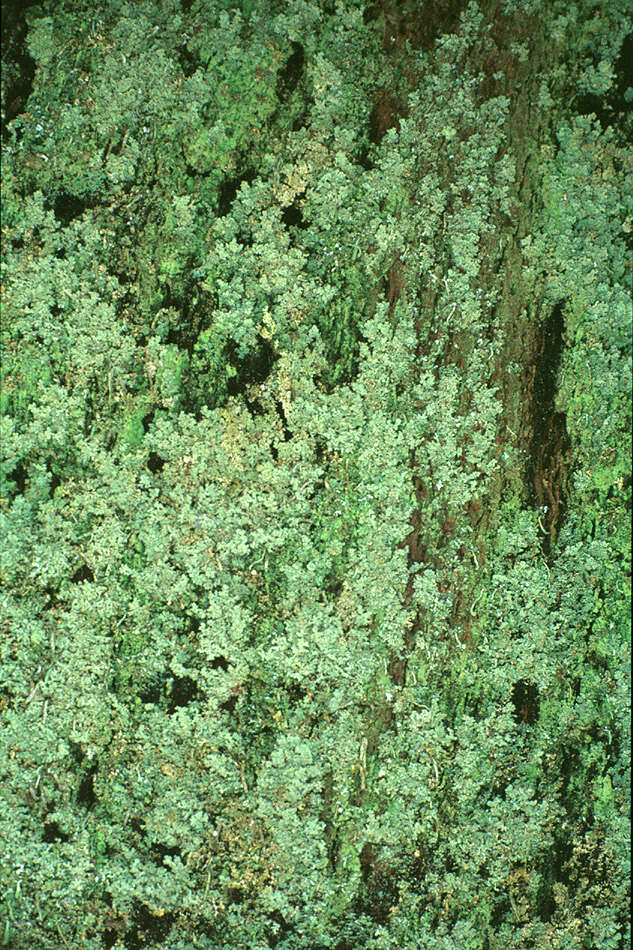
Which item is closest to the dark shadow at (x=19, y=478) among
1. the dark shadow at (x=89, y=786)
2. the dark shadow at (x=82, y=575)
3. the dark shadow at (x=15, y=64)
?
the dark shadow at (x=82, y=575)

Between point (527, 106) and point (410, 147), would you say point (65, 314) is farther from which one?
point (527, 106)

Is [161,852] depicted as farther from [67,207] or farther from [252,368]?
[67,207]

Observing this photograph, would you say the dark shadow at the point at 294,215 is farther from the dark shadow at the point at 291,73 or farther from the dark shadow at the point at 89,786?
the dark shadow at the point at 89,786

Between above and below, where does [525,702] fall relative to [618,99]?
below

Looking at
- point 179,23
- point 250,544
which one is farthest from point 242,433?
point 179,23

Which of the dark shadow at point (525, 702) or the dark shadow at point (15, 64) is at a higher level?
the dark shadow at point (15, 64)

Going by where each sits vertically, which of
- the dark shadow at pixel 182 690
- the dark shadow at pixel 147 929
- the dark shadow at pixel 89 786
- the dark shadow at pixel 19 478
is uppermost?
the dark shadow at pixel 19 478

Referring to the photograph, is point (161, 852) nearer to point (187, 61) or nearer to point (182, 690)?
point (182, 690)

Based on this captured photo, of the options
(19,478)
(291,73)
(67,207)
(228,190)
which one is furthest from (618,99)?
(19,478)

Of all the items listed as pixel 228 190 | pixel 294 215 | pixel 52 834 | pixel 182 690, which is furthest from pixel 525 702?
pixel 228 190

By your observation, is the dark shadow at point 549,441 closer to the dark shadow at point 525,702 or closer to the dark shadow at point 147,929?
the dark shadow at point 525,702

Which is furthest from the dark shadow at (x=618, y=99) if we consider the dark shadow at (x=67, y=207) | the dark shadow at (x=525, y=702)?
the dark shadow at (x=525, y=702)

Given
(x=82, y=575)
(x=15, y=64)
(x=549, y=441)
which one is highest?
(x=15, y=64)

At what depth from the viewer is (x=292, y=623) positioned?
109cm
